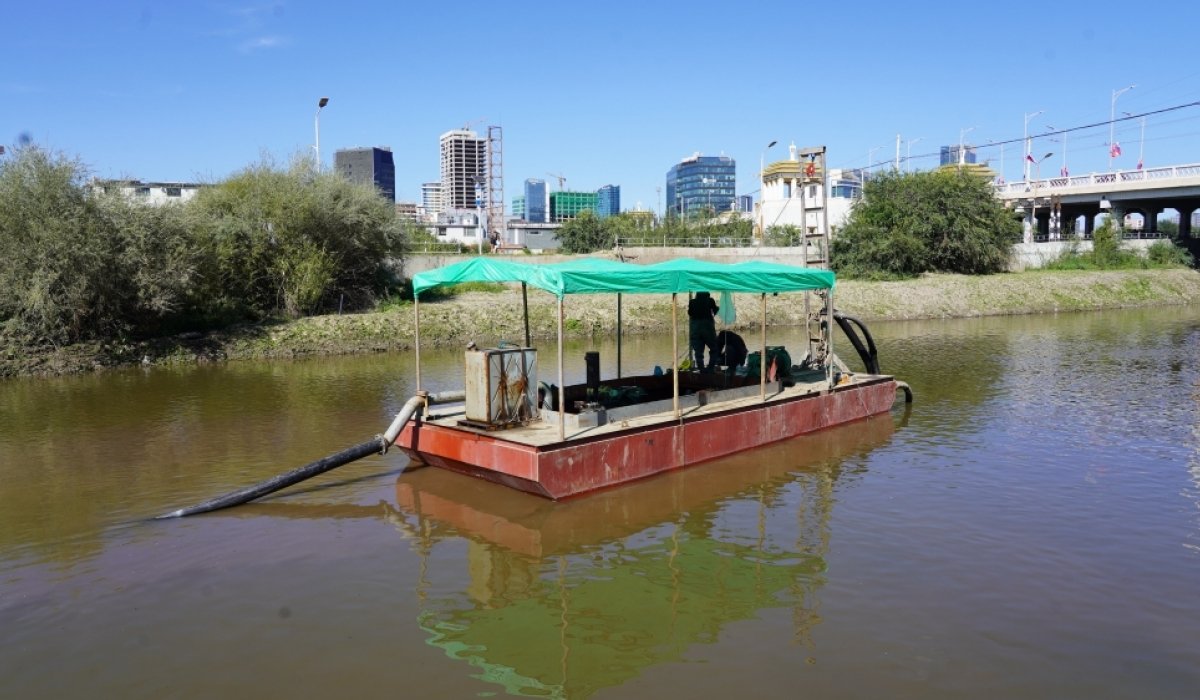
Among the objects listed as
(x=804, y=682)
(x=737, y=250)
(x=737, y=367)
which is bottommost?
(x=804, y=682)

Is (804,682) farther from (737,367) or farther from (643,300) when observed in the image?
(643,300)

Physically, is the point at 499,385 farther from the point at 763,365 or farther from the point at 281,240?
the point at 281,240

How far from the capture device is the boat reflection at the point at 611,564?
6410 mm

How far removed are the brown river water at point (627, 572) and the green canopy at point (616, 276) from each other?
102 inches

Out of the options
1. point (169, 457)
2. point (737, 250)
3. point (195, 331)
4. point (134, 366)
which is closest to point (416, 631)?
point (169, 457)

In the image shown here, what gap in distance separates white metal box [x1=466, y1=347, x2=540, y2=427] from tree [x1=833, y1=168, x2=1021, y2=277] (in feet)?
134

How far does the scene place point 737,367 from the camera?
46.2ft

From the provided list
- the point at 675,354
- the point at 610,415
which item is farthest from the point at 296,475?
the point at 675,354

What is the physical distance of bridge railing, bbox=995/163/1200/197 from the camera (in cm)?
5672

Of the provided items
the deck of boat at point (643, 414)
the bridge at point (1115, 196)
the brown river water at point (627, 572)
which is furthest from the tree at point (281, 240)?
the bridge at point (1115, 196)

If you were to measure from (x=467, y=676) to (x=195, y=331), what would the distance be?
81.0ft

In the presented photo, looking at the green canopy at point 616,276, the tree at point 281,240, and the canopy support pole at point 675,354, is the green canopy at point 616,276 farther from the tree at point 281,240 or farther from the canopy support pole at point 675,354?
the tree at point 281,240

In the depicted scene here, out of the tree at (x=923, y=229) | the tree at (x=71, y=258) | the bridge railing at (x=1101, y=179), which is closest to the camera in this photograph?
the tree at (x=71, y=258)

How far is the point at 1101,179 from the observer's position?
63.7m
